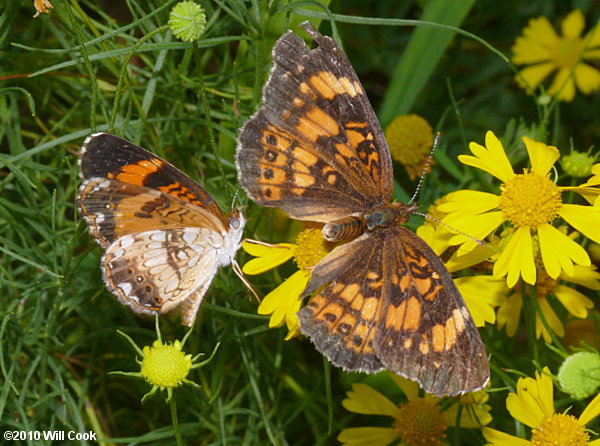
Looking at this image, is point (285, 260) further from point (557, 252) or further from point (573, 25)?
point (573, 25)

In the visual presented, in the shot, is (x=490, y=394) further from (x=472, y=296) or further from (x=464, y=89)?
(x=464, y=89)

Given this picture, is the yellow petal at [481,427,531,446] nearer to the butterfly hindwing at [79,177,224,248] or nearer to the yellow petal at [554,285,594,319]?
the yellow petal at [554,285,594,319]

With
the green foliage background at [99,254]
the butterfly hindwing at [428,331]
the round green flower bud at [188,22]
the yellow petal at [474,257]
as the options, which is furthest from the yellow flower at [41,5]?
the yellow petal at [474,257]

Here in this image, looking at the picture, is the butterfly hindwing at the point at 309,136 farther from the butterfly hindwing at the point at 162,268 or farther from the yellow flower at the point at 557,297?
the yellow flower at the point at 557,297

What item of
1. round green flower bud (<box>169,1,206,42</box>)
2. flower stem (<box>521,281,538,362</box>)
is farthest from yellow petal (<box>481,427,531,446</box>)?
round green flower bud (<box>169,1,206,42</box>)

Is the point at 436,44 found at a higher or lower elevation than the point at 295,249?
higher

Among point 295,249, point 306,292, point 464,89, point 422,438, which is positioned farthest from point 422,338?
point 464,89
